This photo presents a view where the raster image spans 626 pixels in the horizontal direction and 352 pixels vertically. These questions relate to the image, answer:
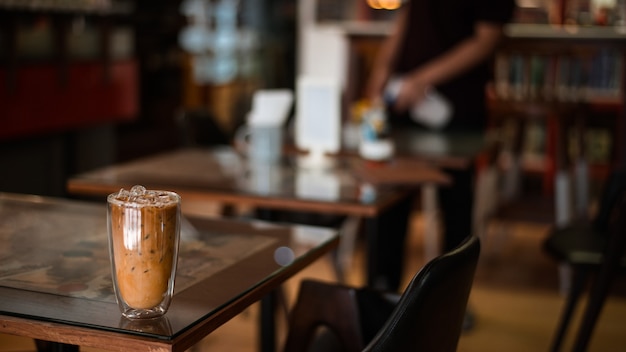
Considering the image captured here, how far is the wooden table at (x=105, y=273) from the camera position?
1.26 m

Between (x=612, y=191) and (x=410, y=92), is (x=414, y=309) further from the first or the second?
(x=410, y=92)

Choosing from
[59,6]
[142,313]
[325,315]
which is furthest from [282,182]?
[59,6]

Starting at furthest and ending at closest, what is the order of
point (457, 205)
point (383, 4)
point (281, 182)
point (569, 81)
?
point (383, 4) → point (569, 81) → point (457, 205) → point (281, 182)

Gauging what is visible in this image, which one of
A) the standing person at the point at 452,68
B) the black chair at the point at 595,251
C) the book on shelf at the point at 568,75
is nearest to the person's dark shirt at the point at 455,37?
the standing person at the point at 452,68

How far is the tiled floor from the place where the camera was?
3.36 meters

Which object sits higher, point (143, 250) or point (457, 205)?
point (143, 250)

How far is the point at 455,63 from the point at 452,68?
0.02 meters

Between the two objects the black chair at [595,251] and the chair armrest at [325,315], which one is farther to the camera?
the black chair at [595,251]

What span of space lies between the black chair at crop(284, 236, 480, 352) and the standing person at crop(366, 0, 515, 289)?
64.1 inches

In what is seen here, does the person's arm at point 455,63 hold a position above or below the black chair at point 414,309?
above

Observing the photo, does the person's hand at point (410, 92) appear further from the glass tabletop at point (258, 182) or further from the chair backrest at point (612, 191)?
the chair backrest at point (612, 191)

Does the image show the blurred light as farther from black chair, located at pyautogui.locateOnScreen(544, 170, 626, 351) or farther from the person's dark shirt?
black chair, located at pyautogui.locateOnScreen(544, 170, 626, 351)

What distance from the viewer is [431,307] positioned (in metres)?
1.24

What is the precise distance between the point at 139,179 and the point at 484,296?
2.03m
